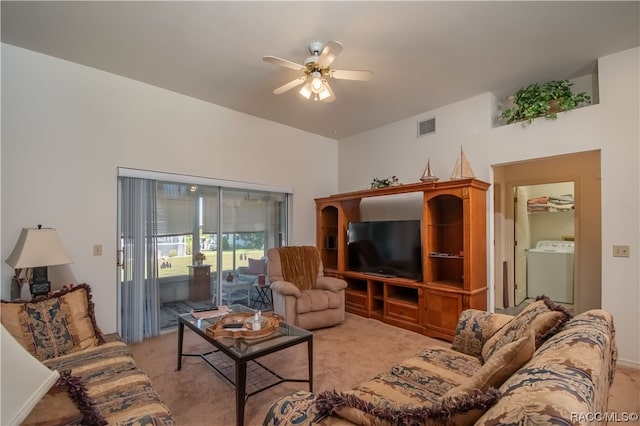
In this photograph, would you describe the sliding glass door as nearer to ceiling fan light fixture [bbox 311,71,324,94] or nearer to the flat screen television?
the flat screen television

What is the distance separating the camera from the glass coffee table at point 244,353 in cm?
193

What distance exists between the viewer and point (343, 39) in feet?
8.63

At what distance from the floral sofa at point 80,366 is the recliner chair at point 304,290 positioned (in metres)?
1.72

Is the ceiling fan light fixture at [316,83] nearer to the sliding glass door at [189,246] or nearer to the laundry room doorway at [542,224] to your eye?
the sliding glass door at [189,246]

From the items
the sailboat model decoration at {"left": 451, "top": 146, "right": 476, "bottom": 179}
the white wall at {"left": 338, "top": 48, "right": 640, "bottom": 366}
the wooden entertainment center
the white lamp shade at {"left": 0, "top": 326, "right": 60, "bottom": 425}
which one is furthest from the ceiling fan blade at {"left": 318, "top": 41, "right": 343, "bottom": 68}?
the white wall at {"left": 338, "top": 48, "right": 640, "bottom": 366}

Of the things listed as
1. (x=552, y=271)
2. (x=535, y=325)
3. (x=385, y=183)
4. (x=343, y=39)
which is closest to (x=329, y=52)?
(x=343, y=39)

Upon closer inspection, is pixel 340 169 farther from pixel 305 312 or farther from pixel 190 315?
pixel 190 315

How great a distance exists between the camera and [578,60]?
9.81ft

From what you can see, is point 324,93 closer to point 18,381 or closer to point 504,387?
point 504,387

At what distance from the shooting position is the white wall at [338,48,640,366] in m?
2.80

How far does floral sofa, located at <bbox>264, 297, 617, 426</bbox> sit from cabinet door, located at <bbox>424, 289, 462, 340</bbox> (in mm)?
1593

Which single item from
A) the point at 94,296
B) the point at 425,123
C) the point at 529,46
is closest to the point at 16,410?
the point at 94,296

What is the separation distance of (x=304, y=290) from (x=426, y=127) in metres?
2.86

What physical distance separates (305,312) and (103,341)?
6.54 ft
